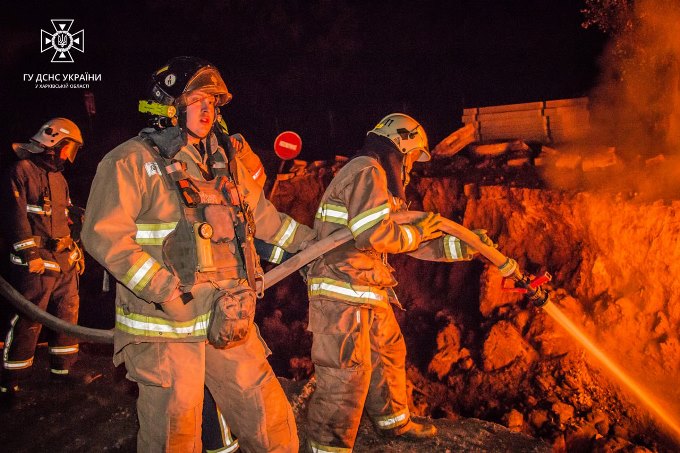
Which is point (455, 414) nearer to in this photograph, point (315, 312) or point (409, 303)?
point (409, 303)

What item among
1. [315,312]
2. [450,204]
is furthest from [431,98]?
[315,312]

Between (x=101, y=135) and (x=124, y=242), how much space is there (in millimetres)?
15829

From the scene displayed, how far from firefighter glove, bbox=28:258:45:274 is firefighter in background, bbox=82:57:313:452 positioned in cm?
282

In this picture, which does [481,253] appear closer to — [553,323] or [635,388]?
[553,323]

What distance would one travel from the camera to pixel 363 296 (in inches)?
162

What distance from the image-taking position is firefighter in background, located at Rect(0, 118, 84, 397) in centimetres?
521

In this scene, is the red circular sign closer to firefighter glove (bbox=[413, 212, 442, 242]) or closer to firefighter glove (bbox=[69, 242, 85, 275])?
firefighter glove (bbox=[69, 242, 85, 275])

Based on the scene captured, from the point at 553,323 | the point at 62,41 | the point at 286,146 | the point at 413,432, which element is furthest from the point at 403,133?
the point at 62,41

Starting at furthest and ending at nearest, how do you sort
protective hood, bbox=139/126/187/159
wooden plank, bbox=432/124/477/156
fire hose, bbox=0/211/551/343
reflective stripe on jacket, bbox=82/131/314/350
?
1. wooden plank, bbox=432/124/477/156
2. fire hose, bbox=0/211/551/343
3. protective hood, bbox=139/126/187/159
4. reflective stripe on jacket, bbox=82/131/314/350

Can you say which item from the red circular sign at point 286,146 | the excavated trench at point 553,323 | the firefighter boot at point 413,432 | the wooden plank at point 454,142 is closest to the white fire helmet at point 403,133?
the firefighter boot at point 413,432

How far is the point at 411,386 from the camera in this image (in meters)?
6.45

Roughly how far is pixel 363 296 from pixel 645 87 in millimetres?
7012

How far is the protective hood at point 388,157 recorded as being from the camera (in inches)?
171

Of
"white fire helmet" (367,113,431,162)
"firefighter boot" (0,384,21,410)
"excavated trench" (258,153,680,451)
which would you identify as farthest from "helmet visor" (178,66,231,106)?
"excavated trench" (258,153,680,451)
